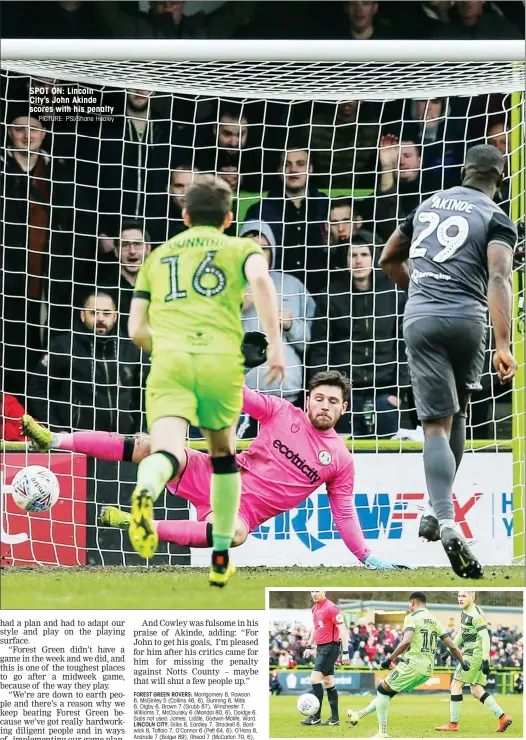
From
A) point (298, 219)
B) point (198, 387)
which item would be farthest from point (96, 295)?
point (298, 219)

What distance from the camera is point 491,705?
183 inches

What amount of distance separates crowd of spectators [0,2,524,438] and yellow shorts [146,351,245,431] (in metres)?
0.27

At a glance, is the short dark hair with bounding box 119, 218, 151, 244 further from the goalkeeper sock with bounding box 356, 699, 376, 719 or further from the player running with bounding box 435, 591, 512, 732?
the goalkeeper sock with bounding box 356, 699, 376, 719

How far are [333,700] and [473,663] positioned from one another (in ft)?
2.01

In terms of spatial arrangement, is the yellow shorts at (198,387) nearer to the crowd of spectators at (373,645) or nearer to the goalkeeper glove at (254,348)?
the goalkeeper glove at (254,348)

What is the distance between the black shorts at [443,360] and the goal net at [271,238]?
0.12m

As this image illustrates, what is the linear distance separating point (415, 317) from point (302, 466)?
2.73ft

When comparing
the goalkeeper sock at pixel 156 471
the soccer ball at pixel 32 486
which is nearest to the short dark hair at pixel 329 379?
the goalkeeper sock at pixel 156 471

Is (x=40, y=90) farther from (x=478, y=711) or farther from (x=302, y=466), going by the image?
(x=478, y=711)

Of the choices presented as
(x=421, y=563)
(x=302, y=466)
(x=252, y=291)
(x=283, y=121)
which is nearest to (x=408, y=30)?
(x=283, y=121)

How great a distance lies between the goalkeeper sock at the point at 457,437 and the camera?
16.1 feet

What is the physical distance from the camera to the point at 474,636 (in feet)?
15.5

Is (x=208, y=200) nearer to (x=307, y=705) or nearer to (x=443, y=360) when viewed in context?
(x=443, y=360)

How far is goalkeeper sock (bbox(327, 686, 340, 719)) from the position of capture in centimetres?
465
